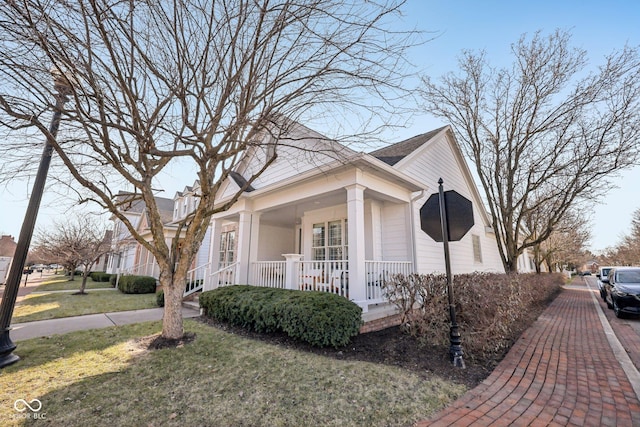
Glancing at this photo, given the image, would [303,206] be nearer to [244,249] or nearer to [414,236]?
[244,249]

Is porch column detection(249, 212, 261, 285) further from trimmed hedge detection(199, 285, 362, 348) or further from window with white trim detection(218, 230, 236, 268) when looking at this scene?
window with white trim detection(218, 230, 236, 268)

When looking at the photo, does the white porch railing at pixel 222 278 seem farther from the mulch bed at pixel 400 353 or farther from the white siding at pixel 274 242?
the mulch bed at pixel 400 353

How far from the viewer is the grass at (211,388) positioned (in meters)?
2.84

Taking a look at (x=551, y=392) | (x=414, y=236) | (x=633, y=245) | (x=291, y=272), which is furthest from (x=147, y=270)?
(x=633, y=245)

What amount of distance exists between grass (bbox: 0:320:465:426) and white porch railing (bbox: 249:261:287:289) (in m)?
3.04

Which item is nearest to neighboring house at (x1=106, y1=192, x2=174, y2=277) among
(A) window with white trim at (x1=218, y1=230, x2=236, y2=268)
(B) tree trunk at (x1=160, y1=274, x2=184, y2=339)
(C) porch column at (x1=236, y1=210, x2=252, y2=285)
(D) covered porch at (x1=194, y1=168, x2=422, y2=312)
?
(A) window with white trim at (x1=218, y1=230, x2=236, y2=268)

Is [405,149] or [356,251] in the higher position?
[405,149]

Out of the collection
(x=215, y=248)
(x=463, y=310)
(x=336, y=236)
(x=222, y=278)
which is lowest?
(x=463, y=310)

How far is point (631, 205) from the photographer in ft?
81.8

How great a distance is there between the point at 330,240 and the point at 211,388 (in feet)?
22.3

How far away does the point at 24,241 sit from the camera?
433 cm

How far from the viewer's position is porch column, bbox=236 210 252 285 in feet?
30.1

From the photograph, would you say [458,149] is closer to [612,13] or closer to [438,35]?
[612,13]

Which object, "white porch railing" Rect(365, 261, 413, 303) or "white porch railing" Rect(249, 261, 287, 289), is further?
"white porch railing" Rect(249, 261, 287, 289)
